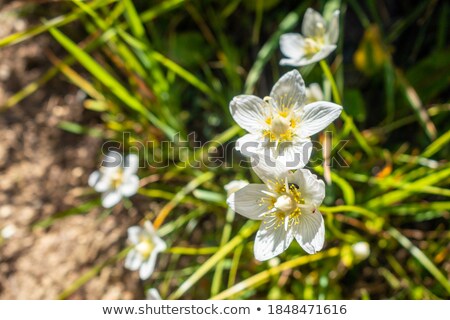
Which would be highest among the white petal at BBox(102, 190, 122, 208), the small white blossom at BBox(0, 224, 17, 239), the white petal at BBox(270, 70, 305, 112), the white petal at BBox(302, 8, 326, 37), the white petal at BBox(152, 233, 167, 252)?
the white petal at BBox(302, 8, 326, 37)

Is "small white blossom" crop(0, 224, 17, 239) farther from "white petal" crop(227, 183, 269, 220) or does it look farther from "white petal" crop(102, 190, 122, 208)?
"white petal" crop(227, 183, 269, 220)

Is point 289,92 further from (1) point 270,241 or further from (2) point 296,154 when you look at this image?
(1) point 270,241

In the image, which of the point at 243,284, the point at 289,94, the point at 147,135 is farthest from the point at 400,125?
the point at 147,135

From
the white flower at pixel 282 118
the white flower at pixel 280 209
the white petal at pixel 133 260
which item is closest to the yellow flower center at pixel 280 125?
the white flower at pixel 282 118

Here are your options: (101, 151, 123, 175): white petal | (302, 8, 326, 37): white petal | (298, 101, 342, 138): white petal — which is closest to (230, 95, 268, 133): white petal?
(298, 101, 342, 138): white petal

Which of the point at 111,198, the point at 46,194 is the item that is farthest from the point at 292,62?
the point at 46,194
